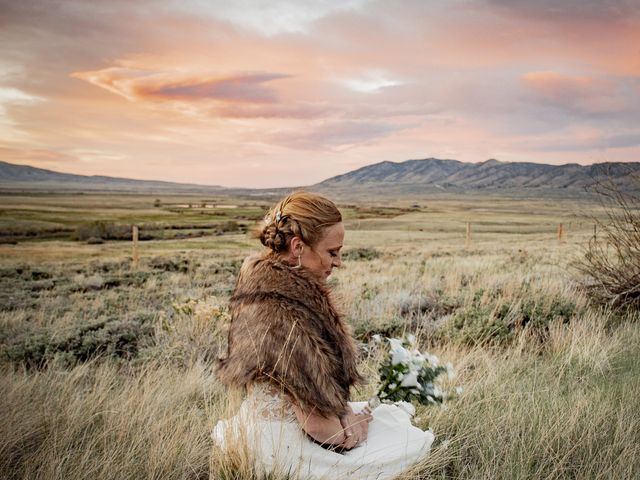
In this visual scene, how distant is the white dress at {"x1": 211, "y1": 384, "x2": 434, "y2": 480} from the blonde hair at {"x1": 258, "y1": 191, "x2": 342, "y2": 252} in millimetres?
716

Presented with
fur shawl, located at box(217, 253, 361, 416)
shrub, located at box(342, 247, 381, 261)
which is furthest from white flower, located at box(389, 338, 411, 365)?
shrub, located at box(342, 247, 381, 261)

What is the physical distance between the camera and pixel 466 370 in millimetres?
4289

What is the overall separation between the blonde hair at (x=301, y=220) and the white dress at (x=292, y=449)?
716mm

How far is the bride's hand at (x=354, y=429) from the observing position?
2234 millimetres

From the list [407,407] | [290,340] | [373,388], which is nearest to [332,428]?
[290,340]

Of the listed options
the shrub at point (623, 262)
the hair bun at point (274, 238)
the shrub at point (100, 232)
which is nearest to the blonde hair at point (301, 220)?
the hair bun at point (274, 238)

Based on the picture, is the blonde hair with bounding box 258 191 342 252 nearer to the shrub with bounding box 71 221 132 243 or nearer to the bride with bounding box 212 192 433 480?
the bride with bounding box 212 192 433 480

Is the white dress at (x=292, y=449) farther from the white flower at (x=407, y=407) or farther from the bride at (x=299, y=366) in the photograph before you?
the white flower at (x=407, y=407)

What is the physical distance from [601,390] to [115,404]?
3.58 metres

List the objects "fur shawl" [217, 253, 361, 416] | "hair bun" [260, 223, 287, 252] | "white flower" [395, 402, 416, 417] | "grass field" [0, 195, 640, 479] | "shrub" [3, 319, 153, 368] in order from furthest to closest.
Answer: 1. "shrub" [3, 319, 153, 368]
2. "white flower" [395, 402, 416, 417]
3. "grass field" [0, 195, 640, 479]
4. "hair bun" [260, 223, 287, 252]
5. "fur shawl" [217, 253, 361, 416]

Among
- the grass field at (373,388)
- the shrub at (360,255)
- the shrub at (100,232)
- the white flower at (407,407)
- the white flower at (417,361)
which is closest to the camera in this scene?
the grass field at (373,388)

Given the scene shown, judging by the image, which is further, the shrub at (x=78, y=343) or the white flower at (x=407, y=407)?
the shrub at (x=78, y=343)

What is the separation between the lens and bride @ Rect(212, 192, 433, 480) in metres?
2.04

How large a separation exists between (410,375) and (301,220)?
3.83 feet
